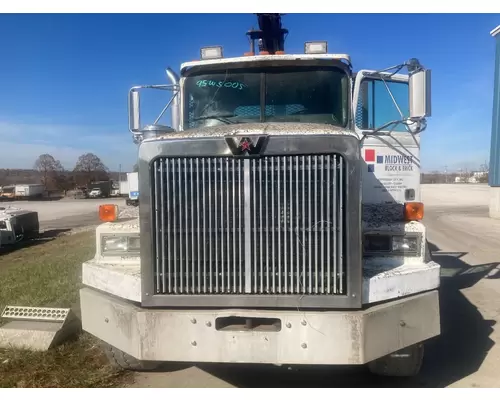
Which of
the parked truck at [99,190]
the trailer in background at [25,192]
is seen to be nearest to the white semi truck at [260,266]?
the parked truck at [99,190]

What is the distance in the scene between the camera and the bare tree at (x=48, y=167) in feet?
218

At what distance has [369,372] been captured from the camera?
4.47 m

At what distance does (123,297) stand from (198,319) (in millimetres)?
676

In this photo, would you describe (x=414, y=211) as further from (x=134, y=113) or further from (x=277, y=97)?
(x=134, y=113)

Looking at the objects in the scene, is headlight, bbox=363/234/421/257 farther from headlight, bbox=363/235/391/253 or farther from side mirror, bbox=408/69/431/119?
side mirror, bbox=408/69/431/119

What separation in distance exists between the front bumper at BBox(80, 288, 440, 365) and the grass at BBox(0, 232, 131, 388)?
38.9 inches

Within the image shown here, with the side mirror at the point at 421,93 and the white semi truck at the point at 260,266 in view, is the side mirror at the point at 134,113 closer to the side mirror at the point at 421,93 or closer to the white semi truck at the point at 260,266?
the white semi truck at the point at 260,266

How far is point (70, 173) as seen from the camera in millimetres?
70562

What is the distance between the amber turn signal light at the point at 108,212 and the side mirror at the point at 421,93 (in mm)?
2908

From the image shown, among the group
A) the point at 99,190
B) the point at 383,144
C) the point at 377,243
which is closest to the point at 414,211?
the point at 377,243

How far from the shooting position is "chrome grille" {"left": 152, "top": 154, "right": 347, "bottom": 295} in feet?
11.3

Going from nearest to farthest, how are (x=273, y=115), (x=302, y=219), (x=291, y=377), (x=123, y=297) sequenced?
(x=302, y=219), (x=123, y=297), (x=291, y=377), (x=273, y=115)

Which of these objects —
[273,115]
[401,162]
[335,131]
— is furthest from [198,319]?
[401,162]

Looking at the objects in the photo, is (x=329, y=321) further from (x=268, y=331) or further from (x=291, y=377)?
(x=291, y=377)
